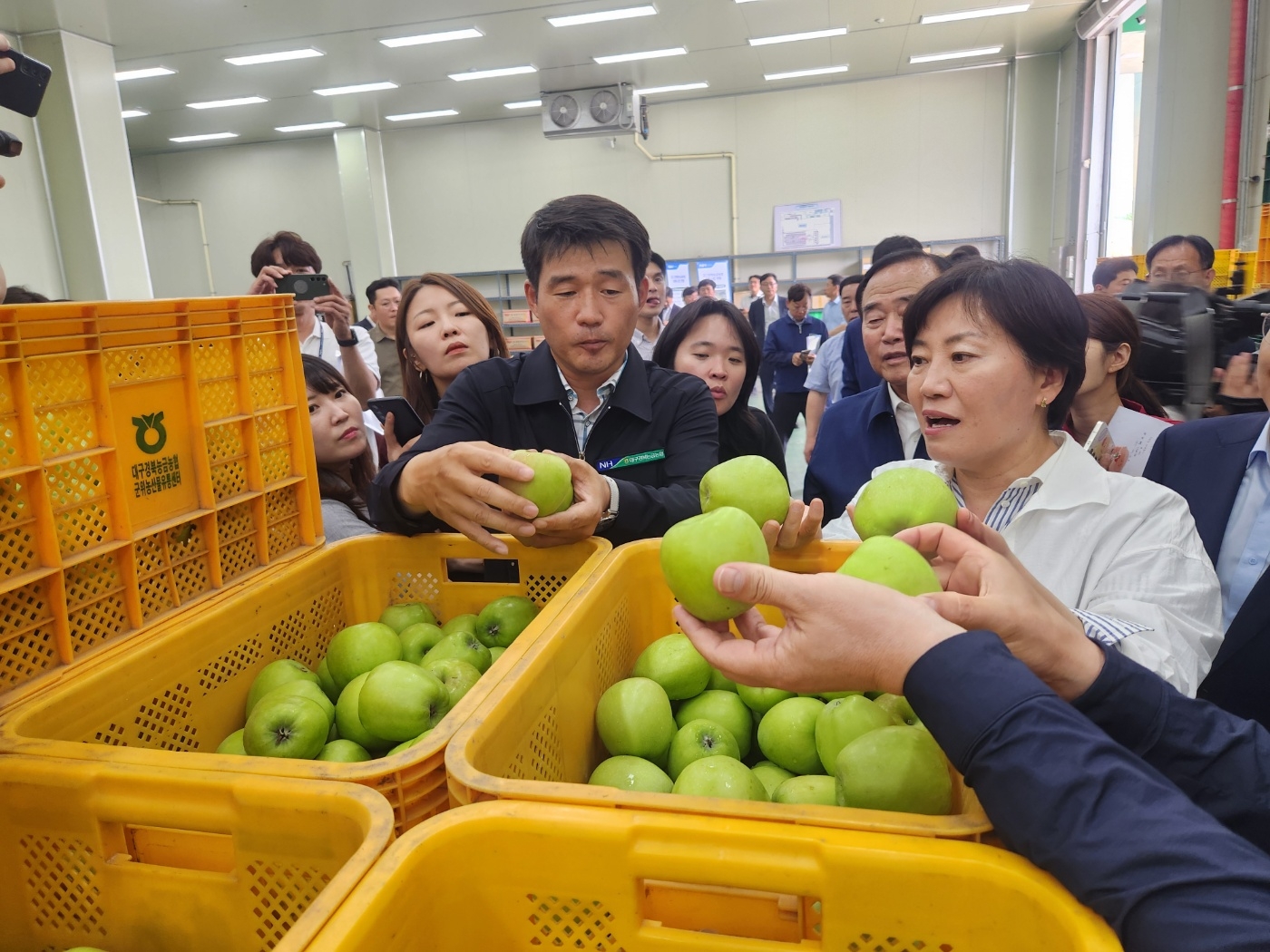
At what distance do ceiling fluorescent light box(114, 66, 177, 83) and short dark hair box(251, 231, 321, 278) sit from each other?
653 cm

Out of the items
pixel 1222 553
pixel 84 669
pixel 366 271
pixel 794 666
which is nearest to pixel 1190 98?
pixel 1222 553

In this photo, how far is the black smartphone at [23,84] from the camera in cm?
153

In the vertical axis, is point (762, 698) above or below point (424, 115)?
A: below

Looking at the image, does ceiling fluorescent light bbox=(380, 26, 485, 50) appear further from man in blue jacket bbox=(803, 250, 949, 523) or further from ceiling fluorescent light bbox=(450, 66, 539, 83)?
man in blue jacket bbox=(803, 250, 949, 523)

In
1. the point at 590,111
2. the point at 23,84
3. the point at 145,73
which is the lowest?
the point at 23,84

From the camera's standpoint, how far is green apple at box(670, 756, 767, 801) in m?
1.10

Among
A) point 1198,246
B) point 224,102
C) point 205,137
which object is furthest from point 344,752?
point 205,137

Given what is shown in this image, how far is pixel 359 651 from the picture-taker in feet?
4.85

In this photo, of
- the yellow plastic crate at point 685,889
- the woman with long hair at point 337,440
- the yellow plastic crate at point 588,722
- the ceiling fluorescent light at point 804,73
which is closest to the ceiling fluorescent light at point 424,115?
the ceiling fluorescent light at point 804,73

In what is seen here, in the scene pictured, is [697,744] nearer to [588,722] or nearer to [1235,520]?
[588,722]

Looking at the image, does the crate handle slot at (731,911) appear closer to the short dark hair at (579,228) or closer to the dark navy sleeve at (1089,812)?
the dark navy sleeve at (1089,812)

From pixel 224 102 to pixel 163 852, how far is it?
1222 cm

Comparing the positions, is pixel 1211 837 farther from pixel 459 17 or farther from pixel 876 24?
pixel 876 24

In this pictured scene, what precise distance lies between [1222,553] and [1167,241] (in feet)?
13.2
